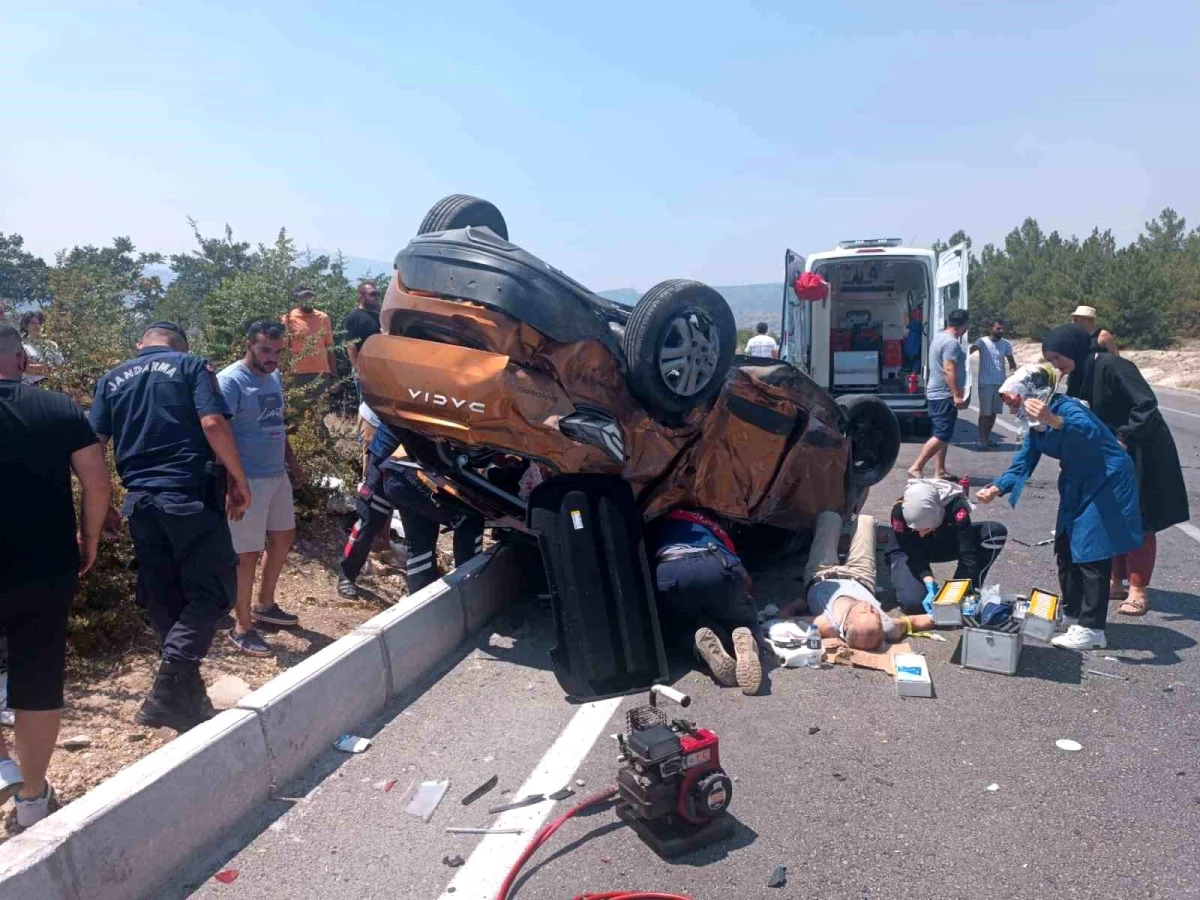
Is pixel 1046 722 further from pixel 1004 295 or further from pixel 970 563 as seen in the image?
pixel 1004 295

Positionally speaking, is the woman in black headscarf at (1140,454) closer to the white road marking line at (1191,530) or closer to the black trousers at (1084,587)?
the black trousers at (1084,587)

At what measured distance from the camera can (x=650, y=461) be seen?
516cm

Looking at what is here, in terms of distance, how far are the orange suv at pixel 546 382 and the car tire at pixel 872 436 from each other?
1.98 meters

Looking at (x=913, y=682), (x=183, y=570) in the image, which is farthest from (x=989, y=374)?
(x=183, y=570)

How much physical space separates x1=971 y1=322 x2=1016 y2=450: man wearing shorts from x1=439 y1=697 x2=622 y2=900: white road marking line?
9633 mm

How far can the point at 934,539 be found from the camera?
5.78m

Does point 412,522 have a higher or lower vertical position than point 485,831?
higher

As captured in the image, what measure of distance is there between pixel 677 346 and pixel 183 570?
271cm

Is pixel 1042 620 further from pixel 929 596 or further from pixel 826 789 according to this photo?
pixel 826 789

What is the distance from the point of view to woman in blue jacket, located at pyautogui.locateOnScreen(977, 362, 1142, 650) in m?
5.02

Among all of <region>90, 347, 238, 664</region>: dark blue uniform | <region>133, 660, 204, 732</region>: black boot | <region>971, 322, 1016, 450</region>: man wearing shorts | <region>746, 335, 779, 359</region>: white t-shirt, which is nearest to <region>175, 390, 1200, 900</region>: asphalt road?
<region>133, 660, 204, 732</region>: black boot

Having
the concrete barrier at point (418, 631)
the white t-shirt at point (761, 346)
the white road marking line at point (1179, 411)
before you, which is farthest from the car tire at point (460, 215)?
the white road marking line at point (1179, 411)

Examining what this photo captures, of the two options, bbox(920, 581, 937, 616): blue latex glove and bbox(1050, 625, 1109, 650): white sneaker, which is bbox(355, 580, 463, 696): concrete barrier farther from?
bbox(1050, 625, 1109, 650): white sneaker

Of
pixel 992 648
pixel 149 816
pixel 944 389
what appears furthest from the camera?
pixel 944 389
